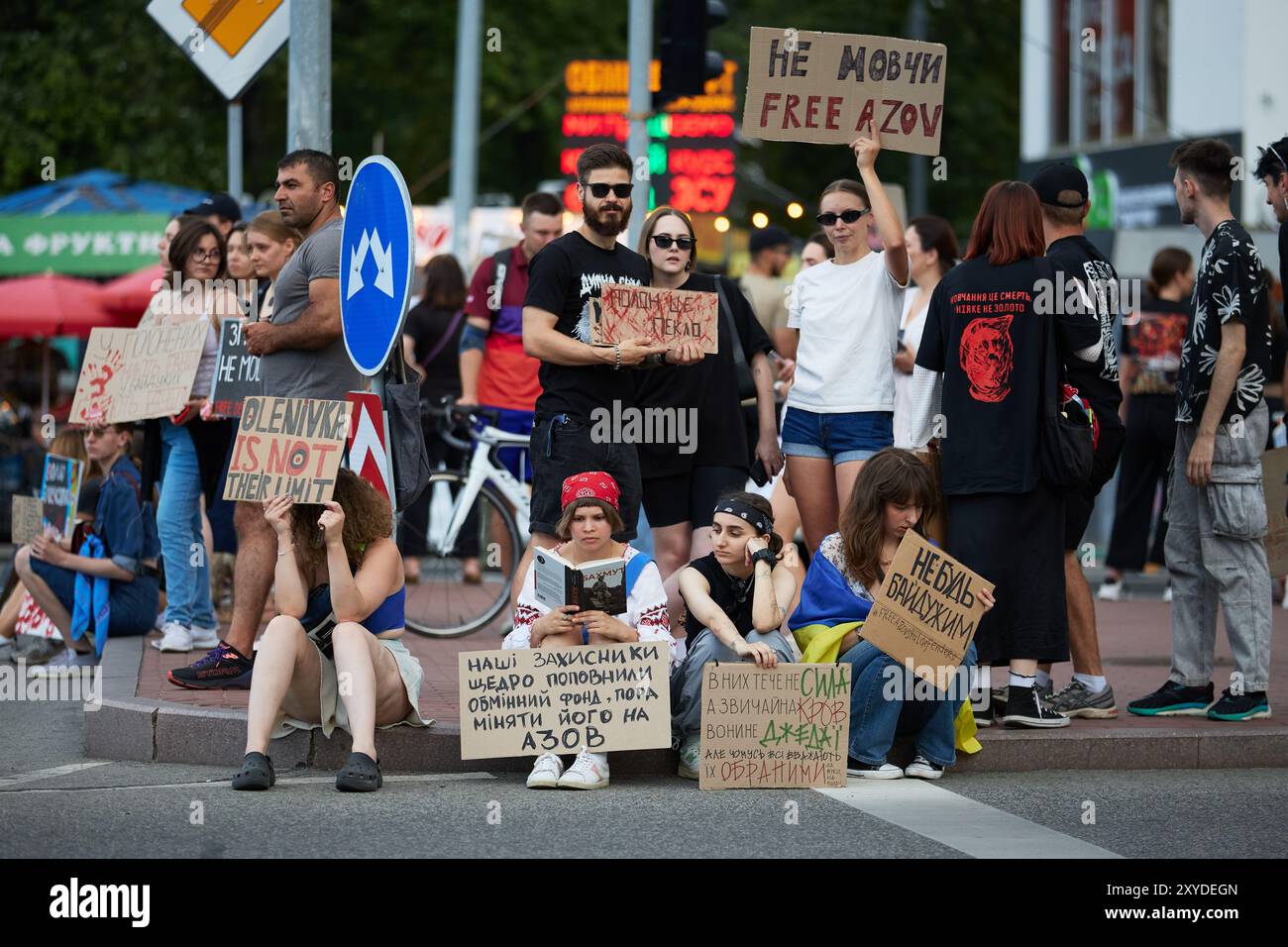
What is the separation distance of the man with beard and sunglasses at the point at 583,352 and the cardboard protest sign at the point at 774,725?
3.03 feet

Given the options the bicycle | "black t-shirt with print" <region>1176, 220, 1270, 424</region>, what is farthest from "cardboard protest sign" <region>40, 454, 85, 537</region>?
"black t-shirt with print" <region>1176, 220, 1270, 424</region>

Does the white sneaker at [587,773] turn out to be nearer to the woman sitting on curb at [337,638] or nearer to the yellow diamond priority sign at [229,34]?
the woman sitting on curb at [337,638]

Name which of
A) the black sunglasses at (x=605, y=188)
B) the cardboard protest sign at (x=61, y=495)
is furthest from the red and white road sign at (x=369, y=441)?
the cardboard protest sign at (x=61, y=495)

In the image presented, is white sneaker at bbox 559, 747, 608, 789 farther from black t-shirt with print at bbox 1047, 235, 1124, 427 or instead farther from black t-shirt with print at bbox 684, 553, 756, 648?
black t-shirt with print at bbox 1047, 235, 1124, 427

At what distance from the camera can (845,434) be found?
8242 millimetres

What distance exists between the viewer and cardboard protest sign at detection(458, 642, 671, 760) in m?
6.92

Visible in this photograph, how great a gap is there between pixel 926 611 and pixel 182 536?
4124 mm

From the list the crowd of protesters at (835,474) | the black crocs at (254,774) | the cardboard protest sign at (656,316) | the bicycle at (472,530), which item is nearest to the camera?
the black crocs at (254,774)

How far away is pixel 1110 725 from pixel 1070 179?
216 centimetres

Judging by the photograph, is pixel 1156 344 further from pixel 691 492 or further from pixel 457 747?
pixel 457 747

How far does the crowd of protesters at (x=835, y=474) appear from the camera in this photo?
7.07 metres
